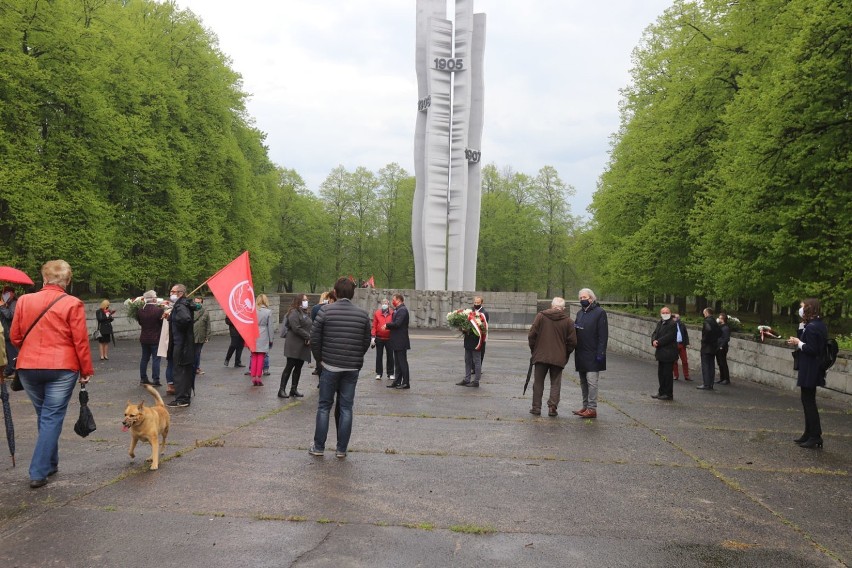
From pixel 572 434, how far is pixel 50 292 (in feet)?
20.6

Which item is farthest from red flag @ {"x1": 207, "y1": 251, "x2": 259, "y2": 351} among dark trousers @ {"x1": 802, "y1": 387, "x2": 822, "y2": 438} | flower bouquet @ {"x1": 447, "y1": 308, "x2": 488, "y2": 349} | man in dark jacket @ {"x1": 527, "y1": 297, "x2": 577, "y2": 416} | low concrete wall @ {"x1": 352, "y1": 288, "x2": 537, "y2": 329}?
low concrete wall @ {"x1": 352, "y1": 288, "x2": 537, "y2": 329}

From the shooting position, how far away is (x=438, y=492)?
18.9 ft

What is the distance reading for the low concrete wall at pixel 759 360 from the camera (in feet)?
38.8

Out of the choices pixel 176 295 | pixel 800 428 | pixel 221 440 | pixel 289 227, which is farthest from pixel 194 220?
pixel 289 227

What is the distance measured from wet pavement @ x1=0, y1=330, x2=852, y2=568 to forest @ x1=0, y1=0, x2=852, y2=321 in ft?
21.9

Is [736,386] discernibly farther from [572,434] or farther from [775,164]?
[572,434]

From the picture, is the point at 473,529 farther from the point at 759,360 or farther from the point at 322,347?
the point at 759,360

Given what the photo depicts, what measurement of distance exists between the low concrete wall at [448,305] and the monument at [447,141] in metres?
1.74

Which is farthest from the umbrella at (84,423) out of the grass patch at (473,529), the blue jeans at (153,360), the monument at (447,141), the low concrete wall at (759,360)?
the monument at (447,141)

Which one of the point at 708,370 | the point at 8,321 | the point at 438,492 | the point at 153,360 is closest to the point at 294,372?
the point at 153,360

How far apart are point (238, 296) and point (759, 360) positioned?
12018mm

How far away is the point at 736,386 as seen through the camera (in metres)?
14.6

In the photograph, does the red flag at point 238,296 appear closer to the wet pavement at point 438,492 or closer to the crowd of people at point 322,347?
the crowd of people at point 322,347

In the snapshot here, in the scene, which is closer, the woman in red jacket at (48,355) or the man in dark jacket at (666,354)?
the woman in red jacket at (48,355)
